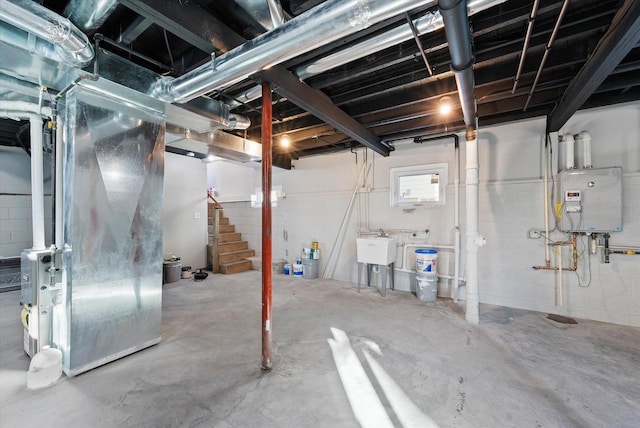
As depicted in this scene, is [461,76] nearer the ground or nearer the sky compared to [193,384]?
nearer the sky

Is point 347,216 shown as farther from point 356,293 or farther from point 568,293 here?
point 568,293

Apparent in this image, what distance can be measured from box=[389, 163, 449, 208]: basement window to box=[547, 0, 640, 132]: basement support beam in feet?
5.58

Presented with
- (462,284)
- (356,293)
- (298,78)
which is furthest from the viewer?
(356,293)

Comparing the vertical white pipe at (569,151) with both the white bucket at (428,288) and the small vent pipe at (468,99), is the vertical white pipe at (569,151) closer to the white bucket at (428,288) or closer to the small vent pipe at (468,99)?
the small vent pipe at (468,99)

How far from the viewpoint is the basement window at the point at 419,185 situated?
163 inches

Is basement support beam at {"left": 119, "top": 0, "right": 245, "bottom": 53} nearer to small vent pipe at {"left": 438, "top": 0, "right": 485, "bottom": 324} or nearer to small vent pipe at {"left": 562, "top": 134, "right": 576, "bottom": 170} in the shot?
small vent pipe at {"left": 438, "top": 0, "right": 485, "bottom": 324}

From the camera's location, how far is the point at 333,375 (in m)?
2.08

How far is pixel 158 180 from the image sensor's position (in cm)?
253

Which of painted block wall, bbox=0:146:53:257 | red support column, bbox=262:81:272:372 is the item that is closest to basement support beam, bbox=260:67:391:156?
red support column, bbox=262:81:272:372

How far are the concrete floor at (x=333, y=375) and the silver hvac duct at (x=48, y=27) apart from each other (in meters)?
2.28

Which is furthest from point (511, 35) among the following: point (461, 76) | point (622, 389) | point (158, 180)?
point (158, 180)

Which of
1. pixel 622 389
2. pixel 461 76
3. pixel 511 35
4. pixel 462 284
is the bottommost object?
pixel 622 389

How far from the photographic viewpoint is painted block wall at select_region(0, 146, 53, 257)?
4707 mm

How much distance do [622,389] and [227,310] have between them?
3.82 m
